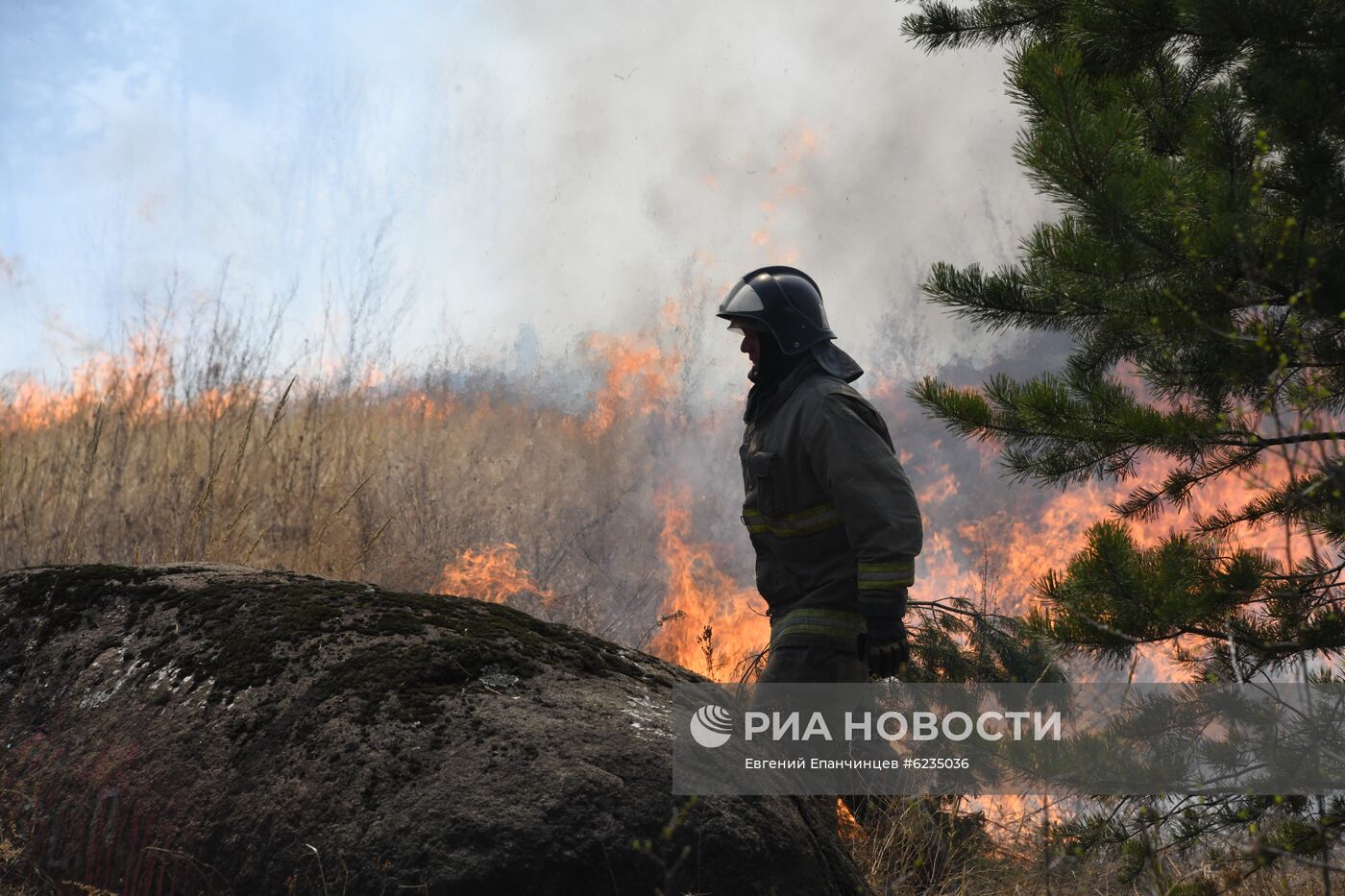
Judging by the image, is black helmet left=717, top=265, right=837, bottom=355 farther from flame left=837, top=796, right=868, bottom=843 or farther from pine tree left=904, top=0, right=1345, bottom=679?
flame left=837, top=796, right=868, bottom=843

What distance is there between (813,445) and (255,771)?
1952 mm

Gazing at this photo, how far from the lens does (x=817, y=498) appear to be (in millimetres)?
3436

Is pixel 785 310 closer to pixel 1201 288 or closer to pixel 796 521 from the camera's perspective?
pixel 796 521

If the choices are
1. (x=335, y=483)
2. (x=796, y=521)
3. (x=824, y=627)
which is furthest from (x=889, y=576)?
(x=335, y=483)

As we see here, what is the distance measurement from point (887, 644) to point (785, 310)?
129cm

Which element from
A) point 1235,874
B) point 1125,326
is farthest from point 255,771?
point 1125,326

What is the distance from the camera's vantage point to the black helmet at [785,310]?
3.64 meters

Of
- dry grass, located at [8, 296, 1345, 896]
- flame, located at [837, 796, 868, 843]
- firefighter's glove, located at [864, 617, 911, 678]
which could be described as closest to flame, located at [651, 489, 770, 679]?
dry grass, located at [8, 296, 1345, 896]

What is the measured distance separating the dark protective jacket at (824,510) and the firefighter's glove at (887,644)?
35mm

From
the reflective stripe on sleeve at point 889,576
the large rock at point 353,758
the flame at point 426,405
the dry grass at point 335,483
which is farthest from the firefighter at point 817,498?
the flame at point 426,405

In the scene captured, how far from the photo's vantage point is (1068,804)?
3.72m

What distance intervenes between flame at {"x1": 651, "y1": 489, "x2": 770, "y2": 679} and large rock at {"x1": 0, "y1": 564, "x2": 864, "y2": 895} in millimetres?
4574

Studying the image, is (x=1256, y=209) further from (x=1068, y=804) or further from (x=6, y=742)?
(x=6, y=742)

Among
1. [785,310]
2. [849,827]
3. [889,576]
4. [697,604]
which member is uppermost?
[697,604]
